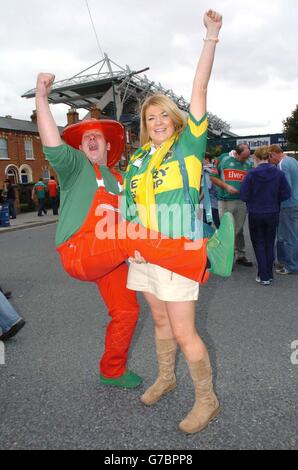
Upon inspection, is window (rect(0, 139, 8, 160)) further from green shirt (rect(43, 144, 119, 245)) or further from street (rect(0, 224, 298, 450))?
green shirt (rect(43, 144, 119, 245))

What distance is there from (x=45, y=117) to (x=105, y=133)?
1.97 ft

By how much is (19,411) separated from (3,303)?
1.34m

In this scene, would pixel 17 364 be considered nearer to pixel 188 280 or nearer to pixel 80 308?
pixel 80 308

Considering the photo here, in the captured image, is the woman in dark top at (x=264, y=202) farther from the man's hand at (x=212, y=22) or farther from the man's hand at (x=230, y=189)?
the man's hand at (x=212, y=22)

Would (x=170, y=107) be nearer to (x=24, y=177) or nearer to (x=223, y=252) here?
(x=223, y=252)

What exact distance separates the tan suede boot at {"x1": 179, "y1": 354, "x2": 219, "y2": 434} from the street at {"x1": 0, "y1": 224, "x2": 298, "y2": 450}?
0.18 feet

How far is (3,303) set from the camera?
3.58 m

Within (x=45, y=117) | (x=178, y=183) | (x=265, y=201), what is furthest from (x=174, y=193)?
(x=265, y=201)

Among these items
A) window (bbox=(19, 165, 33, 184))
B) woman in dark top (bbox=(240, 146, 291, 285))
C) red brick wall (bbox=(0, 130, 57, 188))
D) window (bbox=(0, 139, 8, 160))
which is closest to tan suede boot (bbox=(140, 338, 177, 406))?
woman in dark top (bbox=(240, 146, 291, 285))

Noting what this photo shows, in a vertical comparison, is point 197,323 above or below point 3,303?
below

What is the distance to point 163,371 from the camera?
2508 mm

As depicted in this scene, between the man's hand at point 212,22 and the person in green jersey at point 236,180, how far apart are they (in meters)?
4.14

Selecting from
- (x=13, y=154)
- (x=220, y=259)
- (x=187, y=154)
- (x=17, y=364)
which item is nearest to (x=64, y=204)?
(x=187, y=154)

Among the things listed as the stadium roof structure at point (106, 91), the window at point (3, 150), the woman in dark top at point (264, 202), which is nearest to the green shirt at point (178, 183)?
the woman in dark top at point (264, 202)
